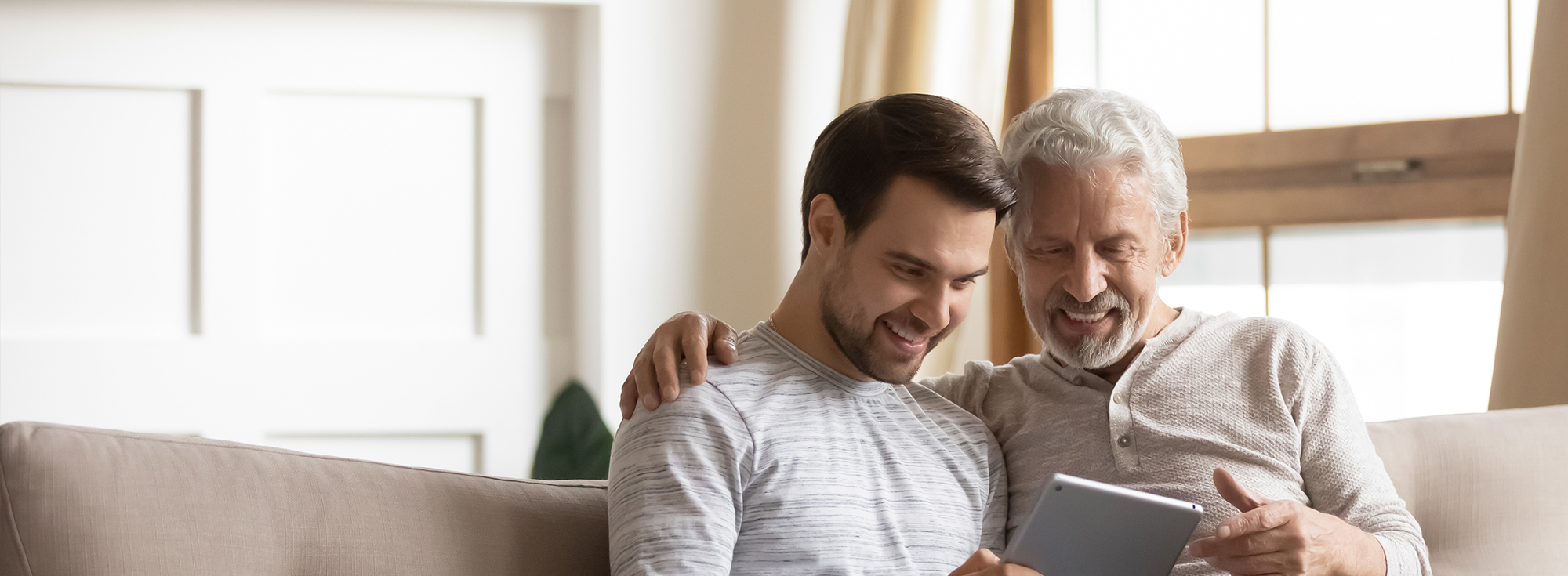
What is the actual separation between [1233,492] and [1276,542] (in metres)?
0.06

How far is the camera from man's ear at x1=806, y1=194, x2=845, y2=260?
4.21 feet

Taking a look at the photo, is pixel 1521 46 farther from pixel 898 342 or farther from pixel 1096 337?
pixel 898 342

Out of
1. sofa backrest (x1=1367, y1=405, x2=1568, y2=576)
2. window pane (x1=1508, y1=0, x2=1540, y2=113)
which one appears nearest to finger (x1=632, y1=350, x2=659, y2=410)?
sofa backrest (x1=1367, y1=405, x2=1568, y2=576)

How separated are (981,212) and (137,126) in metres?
A: 1.97

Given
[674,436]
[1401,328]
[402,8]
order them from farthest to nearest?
1. [402,8]
2. [1401,328]
3. [674,436]

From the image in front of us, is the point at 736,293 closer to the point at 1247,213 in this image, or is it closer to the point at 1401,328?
the point at 1247,213

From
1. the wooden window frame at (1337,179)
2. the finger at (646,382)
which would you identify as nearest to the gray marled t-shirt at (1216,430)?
the finger at (646,382)

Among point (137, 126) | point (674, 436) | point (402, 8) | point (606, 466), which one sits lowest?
point (606, 466)

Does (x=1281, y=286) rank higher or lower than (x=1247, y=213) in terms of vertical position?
lower

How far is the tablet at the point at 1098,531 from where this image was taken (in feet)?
3.34

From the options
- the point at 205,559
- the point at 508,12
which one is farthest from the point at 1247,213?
the point at 205,559

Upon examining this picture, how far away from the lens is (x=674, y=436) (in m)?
1.15

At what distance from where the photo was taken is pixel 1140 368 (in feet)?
4.72

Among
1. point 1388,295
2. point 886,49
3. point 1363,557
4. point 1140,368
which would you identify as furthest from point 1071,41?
point 1363,557
